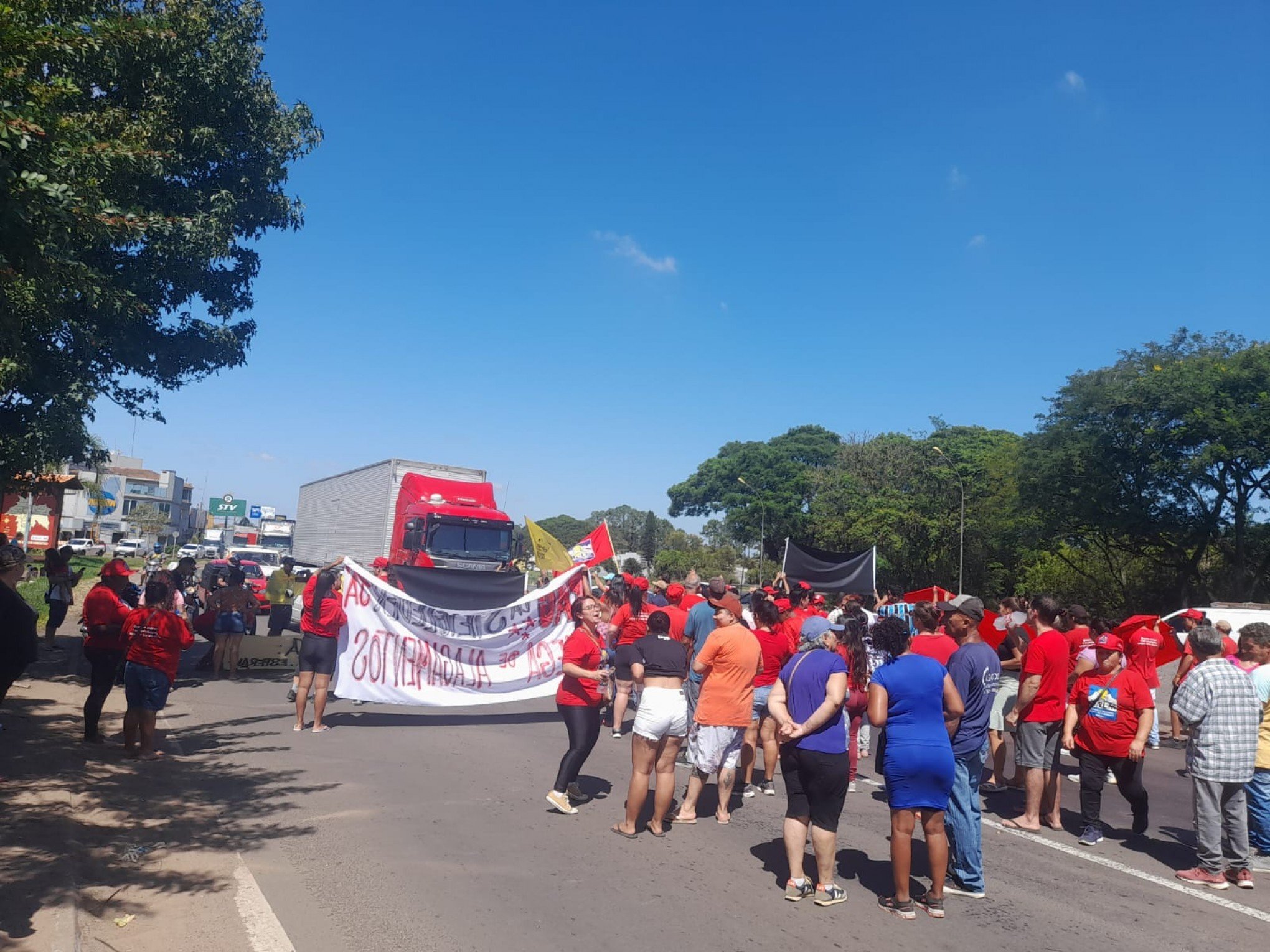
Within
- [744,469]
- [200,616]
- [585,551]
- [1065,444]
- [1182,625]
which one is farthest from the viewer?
[744,469]

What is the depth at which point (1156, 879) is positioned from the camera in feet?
20.9

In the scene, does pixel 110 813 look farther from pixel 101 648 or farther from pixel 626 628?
pixel 626 628

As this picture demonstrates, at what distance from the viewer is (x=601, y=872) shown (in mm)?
5871

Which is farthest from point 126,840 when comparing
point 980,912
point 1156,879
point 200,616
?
point 200,616

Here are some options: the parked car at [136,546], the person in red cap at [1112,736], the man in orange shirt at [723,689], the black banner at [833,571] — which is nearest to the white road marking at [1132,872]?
the person in red cap at [1112,736]

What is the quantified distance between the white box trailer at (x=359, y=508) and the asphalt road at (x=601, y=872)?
50.5ft

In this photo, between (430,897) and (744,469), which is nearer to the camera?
(430,897)

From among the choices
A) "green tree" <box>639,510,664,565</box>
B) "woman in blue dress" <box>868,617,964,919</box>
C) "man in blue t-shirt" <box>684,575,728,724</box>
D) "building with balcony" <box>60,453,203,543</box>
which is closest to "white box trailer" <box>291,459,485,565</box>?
"man in blue t-shirt" <box>684,575,728,724</box>

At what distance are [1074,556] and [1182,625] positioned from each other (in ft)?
99.1

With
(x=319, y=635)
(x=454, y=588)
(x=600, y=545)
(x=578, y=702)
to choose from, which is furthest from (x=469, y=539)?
(x=578, y=702)

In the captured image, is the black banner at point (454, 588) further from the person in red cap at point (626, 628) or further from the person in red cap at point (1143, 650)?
the person in red cap at point (1143, 650)

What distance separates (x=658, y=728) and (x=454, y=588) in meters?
6.21

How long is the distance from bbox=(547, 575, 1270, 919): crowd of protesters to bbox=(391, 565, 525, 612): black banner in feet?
13.3

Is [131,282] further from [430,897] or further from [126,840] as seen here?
[430,897]
